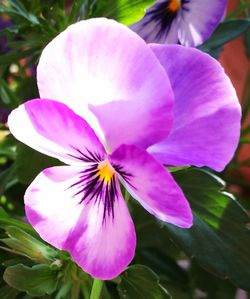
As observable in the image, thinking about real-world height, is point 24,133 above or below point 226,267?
above

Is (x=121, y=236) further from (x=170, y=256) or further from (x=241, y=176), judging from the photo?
(x=241, y=176)

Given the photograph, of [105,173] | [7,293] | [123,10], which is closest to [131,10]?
[123,10]

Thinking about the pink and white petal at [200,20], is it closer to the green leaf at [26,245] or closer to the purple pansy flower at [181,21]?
the purple pansy flower at [181,21]

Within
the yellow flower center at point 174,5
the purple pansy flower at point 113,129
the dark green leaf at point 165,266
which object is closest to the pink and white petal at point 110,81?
the purple pansy flower at point 113,129

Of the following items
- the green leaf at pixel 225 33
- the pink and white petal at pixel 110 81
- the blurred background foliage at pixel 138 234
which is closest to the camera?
the pink and white petal at pixel 110 81

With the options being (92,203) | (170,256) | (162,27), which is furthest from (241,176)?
(92,203)

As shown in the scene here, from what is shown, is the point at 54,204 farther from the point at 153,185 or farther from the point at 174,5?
the point at 174,5

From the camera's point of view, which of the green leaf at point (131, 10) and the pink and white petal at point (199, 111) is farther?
the green leaf at point (131, 10)
